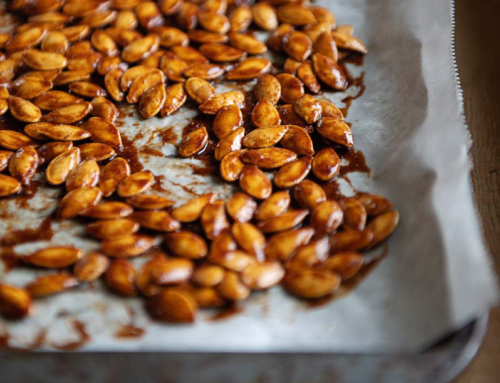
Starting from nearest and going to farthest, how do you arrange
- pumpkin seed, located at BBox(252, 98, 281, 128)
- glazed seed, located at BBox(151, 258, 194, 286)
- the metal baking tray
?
the metal baking tray → glazed seed, located at BBox(151, 258, 194, 286) → pumpkin seed, located at BBox(252, 98, 281, 128)

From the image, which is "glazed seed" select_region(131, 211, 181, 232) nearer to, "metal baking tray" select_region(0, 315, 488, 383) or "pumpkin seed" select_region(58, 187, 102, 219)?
"pumpkin seed" select_region(58, 187, 102, 219)

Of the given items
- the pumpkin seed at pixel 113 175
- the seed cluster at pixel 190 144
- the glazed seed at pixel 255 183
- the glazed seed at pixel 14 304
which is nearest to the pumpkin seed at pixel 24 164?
the seed cluster at pixel 190 144

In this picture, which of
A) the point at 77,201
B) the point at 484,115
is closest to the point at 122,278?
the point at 77,201

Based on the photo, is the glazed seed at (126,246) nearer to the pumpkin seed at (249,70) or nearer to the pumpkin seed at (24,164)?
the pumpkin seed at (24,164)

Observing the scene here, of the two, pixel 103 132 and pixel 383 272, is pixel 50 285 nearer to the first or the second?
pixel 103 132

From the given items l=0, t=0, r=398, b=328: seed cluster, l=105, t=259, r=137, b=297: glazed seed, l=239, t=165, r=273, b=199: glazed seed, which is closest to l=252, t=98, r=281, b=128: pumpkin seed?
l=0, t=0, r=398, b=328: seed cluster

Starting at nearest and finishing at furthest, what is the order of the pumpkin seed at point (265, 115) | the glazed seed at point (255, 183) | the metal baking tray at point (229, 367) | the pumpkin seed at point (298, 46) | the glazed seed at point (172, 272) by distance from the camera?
the metal baking tray at point (229, 367) < the glazed seed at point (172, 272) < the glazed seed at point (255, 183) < the pumpkin seed at point (265, 115) < the pumpkin seed at point (298, 46)

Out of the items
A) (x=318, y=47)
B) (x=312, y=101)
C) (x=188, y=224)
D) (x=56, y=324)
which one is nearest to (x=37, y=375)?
(x=56, y=324)
